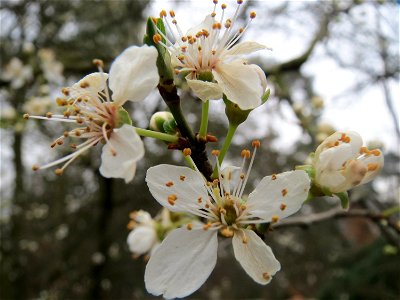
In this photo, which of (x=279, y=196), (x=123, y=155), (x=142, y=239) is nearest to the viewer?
(x=123, y=155)

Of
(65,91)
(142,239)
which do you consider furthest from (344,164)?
(142,239)

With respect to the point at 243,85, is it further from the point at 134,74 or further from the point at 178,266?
the point at 178,266

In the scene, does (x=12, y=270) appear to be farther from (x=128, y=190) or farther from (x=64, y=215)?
(x=128, y=190)

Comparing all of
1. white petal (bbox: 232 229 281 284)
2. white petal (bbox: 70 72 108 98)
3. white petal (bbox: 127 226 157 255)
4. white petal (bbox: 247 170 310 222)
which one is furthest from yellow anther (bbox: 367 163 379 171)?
white petal (bbox: 127 226 157 255)

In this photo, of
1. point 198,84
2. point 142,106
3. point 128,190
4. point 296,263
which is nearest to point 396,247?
point 198,84

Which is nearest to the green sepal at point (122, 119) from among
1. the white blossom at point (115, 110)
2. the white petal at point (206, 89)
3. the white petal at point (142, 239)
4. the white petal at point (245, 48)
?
the white blossom at point (115, 110)

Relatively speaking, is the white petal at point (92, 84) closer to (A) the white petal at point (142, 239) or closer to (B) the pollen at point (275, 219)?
Answer: (B) the pollen at point (275, 219)

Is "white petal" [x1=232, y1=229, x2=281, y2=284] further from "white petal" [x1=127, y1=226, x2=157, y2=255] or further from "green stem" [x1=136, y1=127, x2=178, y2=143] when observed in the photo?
"white petal" [x1=127, y1=226, x2=157, y2=255]
